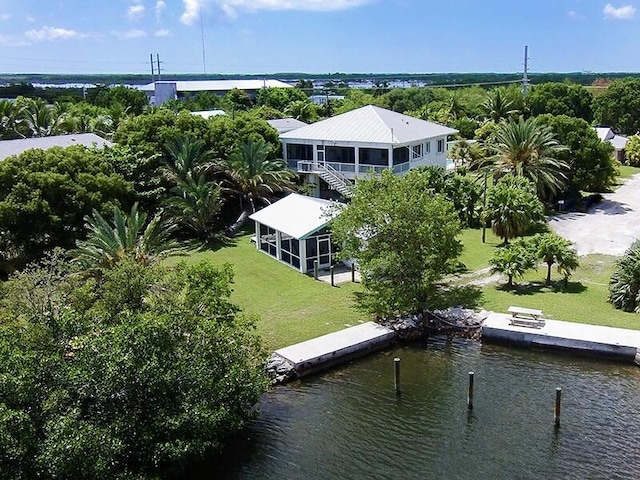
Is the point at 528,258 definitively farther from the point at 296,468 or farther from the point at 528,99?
the point at 528,99

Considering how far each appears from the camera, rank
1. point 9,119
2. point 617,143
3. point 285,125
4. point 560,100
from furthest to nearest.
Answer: point 560,100 < point 617,143 < point 285,125 < point 9,119

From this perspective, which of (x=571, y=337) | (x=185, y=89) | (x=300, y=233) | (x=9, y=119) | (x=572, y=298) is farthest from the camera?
(x=185, y=89)

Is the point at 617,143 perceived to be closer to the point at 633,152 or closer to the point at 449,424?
the point at 633,152

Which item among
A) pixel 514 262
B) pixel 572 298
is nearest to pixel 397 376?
pixel 514 262

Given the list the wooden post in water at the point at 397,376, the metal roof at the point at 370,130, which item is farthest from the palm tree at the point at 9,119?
the wooden post in water at the point at 397,376

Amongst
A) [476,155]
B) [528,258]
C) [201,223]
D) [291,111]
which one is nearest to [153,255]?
[201,223]

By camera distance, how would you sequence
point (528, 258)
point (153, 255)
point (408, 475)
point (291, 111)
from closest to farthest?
point (408, 475) < point (153, 255) < point (528, 258) < point (291, 111)
